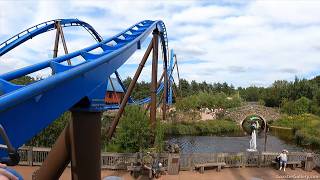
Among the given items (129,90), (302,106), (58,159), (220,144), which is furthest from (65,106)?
(302,106)

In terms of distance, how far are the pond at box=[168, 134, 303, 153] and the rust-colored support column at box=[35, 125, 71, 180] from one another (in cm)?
1813

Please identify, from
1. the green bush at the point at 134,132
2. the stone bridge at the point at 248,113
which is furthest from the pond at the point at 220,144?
the stone bridge at the point at 248,113

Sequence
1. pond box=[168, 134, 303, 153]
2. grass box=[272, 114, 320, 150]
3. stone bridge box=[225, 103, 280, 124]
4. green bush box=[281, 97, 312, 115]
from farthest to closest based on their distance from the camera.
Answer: green bush box=[281, 97, 312, 115] < stone bridge box=[225, 103, 280, 124] < grass box=[272, 114, 320, 150] < pond box=[168, 134, 303, 153]

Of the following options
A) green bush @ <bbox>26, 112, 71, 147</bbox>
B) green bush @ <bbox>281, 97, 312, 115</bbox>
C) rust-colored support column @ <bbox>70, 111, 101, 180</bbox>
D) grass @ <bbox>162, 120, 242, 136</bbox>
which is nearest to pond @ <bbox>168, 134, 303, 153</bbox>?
grass @ <bbox>162, 120, 242, 136</bbox>

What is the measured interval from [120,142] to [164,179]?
435cm

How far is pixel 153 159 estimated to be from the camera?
13.7 m

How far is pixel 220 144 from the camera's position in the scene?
94.1 feet

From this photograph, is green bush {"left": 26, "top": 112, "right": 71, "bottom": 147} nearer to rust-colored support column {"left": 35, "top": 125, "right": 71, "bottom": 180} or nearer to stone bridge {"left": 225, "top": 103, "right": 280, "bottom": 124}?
rust-colored support column {"left": 35, "top": 125, "right": 71, "bottom": 180}

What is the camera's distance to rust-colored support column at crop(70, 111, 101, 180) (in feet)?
21.1

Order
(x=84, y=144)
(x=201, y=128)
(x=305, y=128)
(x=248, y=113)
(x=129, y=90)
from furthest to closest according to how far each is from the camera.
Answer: (x=248, y=113) < (x=201, y=128) < (x=305, y=128) < (x=129, y=90) < (x=84, y=144)

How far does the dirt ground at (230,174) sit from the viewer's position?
13.4 metres

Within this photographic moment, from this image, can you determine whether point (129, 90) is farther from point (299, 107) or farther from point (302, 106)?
point (302, 106)

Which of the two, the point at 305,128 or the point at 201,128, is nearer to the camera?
the point at 305,128

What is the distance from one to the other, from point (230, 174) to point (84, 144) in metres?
9.37
